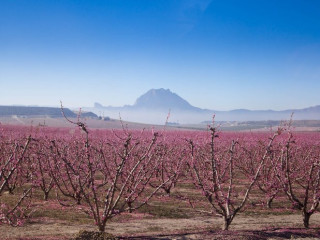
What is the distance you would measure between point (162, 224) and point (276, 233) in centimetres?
490

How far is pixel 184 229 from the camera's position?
42.0ft

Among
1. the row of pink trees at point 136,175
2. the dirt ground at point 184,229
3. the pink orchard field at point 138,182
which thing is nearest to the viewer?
the row of pink trees at point 136,175

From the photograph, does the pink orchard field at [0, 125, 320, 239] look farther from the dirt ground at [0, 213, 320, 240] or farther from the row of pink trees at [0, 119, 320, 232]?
the dirt ground at [0, 213, 320, 240]

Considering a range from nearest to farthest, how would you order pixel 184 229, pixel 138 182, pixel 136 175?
pixel 138 182 → pixel 184 229 → pixel 136 175

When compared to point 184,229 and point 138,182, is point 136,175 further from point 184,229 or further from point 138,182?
point 138,182

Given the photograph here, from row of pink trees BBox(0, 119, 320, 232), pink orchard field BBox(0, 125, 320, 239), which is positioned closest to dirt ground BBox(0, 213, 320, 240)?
pink orchard field BBox(0, 125, 320, 239)

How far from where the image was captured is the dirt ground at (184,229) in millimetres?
10125

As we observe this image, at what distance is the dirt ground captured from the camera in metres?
10.1

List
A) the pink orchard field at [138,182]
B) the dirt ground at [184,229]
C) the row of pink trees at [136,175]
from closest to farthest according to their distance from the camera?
the row of pink trees at [136,175] → the pink orchard field at [138,182] → the dirt ground at [184,229]

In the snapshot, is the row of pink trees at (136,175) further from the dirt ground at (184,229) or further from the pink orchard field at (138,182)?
the dirt ground at (184,229)

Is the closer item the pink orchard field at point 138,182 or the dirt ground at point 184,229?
the pink orchard field at point 138,182

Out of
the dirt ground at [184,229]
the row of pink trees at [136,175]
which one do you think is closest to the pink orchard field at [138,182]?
the row of pink trees at [136,175]

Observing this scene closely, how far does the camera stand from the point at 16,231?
12.1 metres

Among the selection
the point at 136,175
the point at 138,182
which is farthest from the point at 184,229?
the point at 136,175
